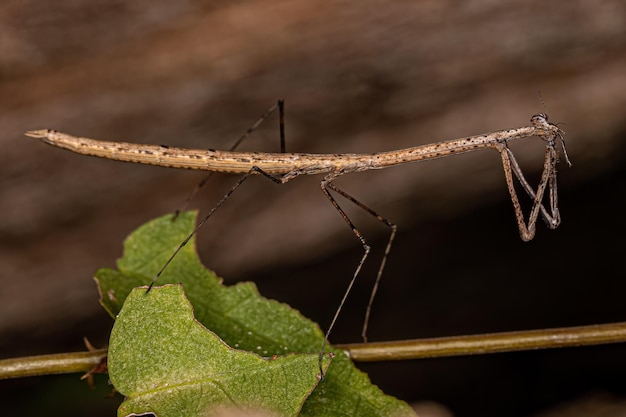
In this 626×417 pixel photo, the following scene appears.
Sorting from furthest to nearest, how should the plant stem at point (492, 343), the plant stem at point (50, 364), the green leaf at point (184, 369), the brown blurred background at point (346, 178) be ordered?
the brown blurred background at point (346, 178) < the plant stem at point (492, 343) < the plant stem at point (50, 364) < the green leaf at point (184, 369)

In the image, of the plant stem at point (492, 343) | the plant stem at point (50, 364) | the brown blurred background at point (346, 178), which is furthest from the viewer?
the brown blurred background at point (346, 178)

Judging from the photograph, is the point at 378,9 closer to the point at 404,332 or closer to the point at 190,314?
the point at 404,332

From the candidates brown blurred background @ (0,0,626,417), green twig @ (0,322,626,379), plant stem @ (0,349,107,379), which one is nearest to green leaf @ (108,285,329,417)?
plant stem @ (0,349,107,379)

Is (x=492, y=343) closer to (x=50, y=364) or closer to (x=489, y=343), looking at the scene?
(x=489, y=343)

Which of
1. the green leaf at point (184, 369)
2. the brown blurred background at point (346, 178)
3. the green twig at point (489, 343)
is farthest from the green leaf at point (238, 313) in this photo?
the brown blurred background at point (346, 178)

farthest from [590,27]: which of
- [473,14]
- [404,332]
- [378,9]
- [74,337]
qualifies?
[74,337]

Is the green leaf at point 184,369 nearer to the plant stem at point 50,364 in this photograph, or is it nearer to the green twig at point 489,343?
the plant stem at point 50,364

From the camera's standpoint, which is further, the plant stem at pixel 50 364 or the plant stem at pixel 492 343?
the plant stem at pixel 492 343
